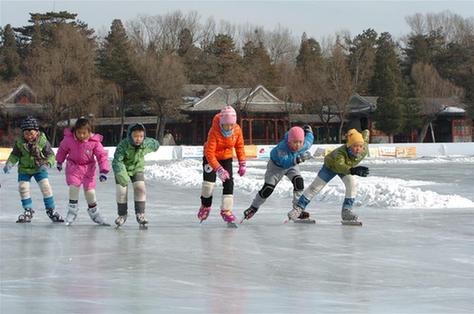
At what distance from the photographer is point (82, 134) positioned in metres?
8.23

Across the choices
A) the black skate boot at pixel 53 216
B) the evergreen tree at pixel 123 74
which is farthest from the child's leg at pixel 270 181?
the evergreen tree at pixel 123 74

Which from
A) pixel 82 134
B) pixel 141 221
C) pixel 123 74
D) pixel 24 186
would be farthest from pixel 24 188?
pixel 123 74

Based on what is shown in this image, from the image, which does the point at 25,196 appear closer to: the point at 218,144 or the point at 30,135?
the point at 30,135

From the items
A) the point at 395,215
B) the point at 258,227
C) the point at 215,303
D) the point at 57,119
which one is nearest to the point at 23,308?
the point at 215,303

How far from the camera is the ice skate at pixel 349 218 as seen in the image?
832 cm

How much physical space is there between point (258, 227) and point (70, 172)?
6.76ft

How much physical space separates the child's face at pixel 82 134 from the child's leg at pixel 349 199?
108 inches

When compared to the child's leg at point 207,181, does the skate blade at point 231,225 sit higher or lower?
lower

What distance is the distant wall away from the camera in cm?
3603

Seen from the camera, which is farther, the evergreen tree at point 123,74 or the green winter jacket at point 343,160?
the evergreen tree at point 123,74

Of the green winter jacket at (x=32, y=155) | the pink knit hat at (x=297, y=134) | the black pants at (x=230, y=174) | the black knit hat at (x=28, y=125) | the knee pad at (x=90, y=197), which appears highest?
the black knit hat at (x=28, y=125)

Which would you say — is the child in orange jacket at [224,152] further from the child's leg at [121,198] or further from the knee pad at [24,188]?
the knee pad at [24,188]

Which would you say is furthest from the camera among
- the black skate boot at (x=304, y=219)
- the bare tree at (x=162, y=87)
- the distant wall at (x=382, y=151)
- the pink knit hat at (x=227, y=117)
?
the bare tree at (x=162, y=87)

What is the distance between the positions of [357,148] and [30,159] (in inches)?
139
